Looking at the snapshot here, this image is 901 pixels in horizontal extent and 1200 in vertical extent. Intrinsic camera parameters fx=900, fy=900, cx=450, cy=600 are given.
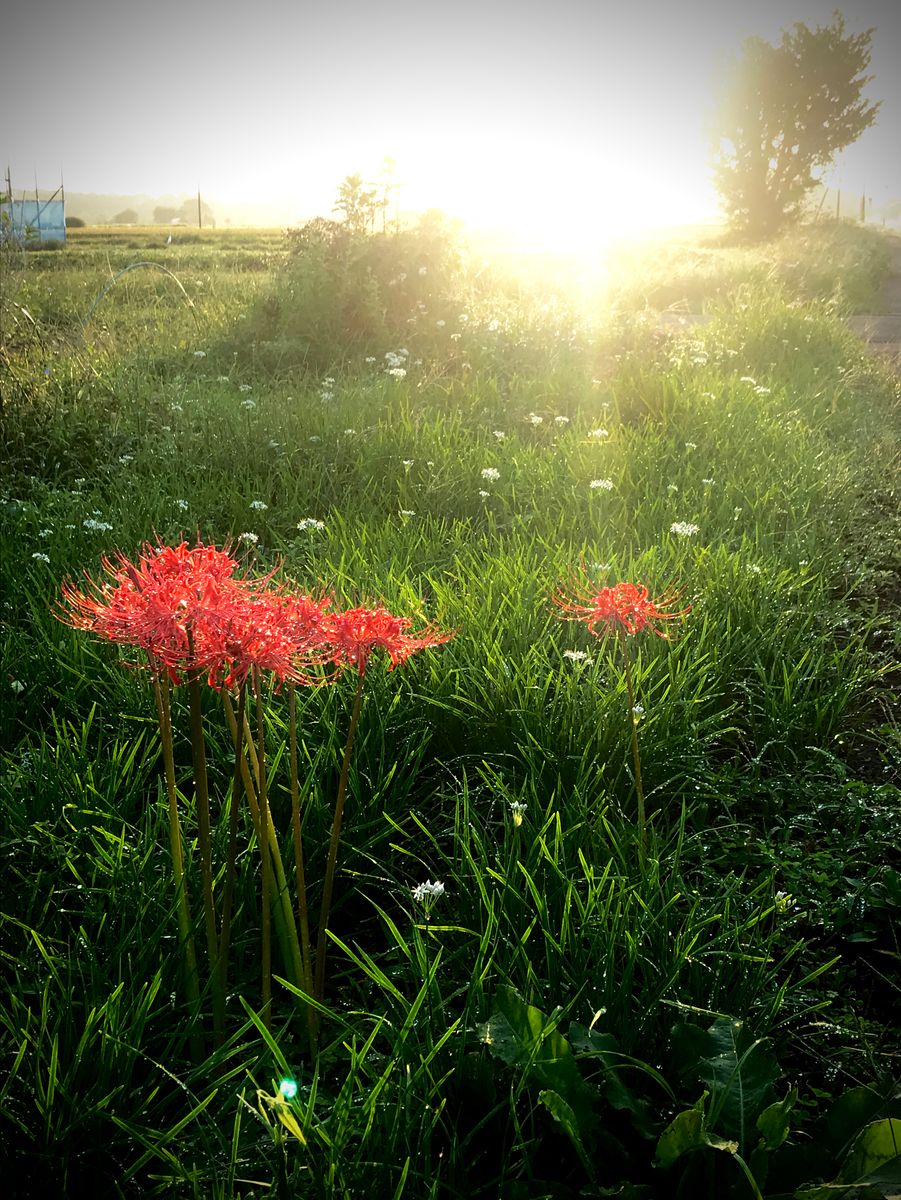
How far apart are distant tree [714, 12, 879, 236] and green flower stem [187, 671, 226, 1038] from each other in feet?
93.3

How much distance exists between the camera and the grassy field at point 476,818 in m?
1.32

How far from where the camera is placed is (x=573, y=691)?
2.31 metres

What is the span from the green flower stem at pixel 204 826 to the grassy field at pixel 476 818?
11mm

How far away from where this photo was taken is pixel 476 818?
7.01ft

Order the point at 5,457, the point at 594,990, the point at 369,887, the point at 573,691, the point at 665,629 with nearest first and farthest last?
the point at 594,990, the point at 369,887, the point at 573,691, the point at 665,629, the point at 5,457

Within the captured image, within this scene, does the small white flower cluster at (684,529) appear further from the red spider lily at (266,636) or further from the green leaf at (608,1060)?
the red spider lily at (266,636)

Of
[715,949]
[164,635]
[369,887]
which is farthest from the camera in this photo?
[369,887]

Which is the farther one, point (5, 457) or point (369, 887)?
point (5, 457)

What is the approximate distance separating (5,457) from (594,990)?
15.0ft

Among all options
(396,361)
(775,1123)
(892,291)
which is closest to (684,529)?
(775,1123)

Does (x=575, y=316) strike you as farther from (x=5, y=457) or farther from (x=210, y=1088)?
(x=210, y=1088)

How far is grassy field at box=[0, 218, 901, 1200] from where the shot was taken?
51.8 inches

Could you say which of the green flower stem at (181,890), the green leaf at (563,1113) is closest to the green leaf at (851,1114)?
the green leaf at (563,1113)

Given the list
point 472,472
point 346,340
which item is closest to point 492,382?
point 472,472
